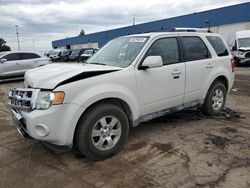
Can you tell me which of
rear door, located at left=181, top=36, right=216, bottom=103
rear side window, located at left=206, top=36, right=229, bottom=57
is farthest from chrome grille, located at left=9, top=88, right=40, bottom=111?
rear side window, located at left=206, top=36, right=229, bottom=57

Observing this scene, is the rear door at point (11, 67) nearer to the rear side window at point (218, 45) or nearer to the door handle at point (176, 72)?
the rear side window at point (218, 45)

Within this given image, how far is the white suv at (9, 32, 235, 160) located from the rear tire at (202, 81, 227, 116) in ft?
0.09

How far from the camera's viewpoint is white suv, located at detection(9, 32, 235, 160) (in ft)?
12.2

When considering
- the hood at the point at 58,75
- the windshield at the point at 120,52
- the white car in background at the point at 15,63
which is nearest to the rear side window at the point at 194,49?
the windshield at the point at 120,52

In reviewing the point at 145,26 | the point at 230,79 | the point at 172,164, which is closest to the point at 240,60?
the point at 230,79

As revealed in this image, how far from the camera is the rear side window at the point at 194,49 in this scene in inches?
213

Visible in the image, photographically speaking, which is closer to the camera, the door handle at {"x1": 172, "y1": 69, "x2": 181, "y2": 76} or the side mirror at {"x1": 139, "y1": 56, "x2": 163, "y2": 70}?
the side mirror at {"x1": 139, "y1": 56, "x2": 163, "y2": 70}

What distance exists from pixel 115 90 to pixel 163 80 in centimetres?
105

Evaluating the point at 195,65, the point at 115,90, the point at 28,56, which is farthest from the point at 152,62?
the point at 28,56

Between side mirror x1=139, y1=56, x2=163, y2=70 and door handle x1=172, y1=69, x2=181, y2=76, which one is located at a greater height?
side mirror x1=139, y1=56, x2=163, y2=70

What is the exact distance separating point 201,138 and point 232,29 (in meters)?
27.3

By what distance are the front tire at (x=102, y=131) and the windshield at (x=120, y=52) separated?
0.84 meters

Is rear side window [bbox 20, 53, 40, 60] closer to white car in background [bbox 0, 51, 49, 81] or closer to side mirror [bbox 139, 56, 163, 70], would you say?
white car in background [bbox 0, 51, 49, 81]

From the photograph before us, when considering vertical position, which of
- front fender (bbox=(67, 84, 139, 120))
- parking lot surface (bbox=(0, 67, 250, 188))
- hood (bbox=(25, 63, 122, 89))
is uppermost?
hood (bbox=(25, 63, 122, 89))
